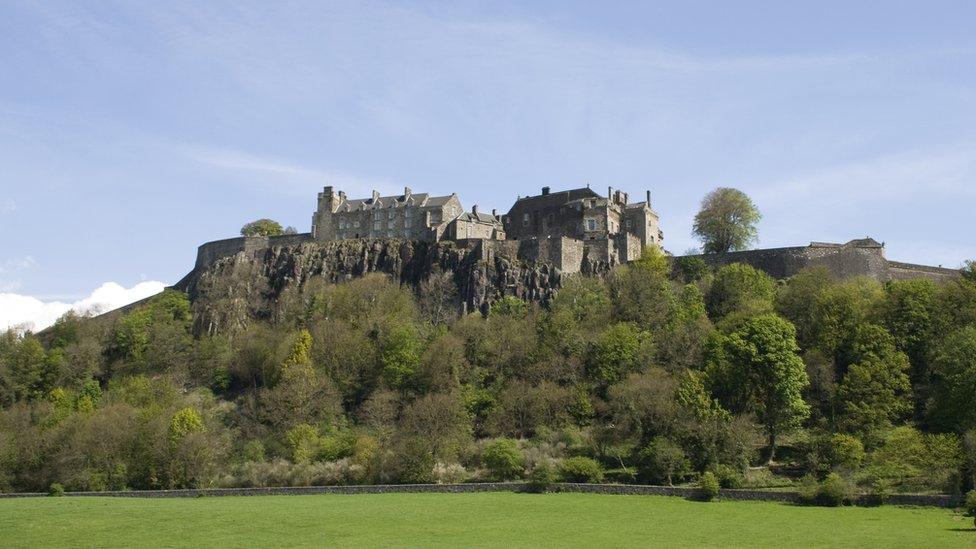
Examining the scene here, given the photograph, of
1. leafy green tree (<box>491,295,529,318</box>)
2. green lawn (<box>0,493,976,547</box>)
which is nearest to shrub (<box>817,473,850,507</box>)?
green lawn (<box>0,493,976,547</box>)

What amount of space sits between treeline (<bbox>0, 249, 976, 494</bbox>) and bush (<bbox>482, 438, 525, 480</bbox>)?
14 centimetres

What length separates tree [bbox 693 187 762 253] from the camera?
99.7 m

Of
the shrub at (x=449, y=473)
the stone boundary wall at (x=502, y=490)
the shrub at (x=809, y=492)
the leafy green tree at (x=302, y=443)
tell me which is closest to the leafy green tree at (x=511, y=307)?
the leafy green tree at (x=302, y=443)

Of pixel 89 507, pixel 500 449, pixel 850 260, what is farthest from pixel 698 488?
pixel 850 260

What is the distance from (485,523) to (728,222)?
63.0 metres

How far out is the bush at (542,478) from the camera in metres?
54.6

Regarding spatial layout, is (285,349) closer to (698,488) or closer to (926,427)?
(698,488)

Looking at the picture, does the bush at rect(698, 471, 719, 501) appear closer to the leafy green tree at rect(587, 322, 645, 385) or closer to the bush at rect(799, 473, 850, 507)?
the bush at rect(799, 473, 850, 507)

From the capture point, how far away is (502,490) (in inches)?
2205

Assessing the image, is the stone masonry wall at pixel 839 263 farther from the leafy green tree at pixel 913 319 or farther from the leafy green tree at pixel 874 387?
the leafy green tree at pixel 874 387

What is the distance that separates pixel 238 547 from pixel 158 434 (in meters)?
30.9

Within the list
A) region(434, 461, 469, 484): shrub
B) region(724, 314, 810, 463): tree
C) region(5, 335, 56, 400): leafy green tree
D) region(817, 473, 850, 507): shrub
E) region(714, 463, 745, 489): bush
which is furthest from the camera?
region(5, 335, 56, 400): leafy green tree

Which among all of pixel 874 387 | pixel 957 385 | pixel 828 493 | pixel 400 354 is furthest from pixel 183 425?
pixel 957 385

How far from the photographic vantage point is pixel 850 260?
80.9 m
